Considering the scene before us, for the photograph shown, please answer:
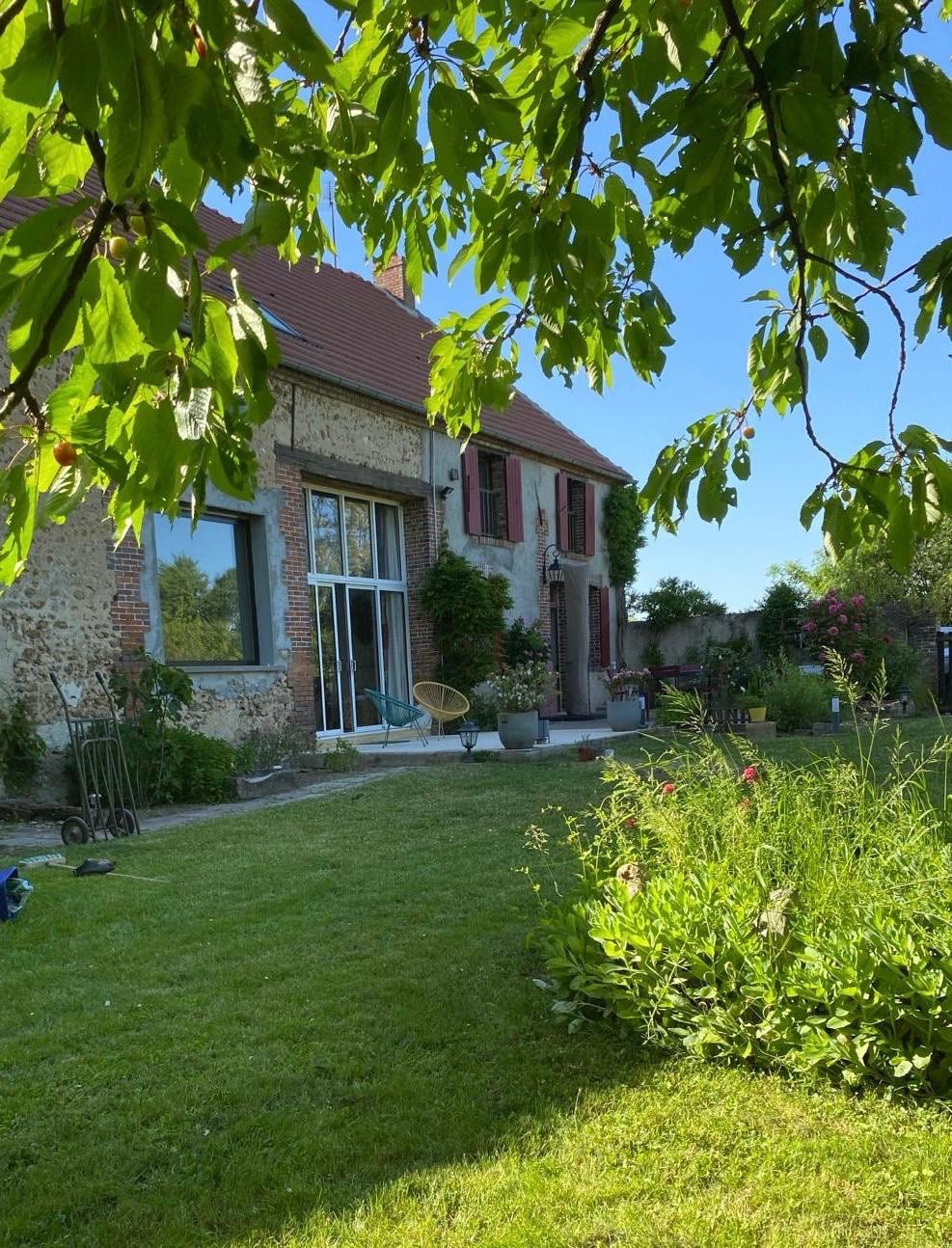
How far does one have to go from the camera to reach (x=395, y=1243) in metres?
1.94

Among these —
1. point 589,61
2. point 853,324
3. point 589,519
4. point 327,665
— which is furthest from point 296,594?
point 589,61

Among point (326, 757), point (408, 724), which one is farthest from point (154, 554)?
point (408, 724)

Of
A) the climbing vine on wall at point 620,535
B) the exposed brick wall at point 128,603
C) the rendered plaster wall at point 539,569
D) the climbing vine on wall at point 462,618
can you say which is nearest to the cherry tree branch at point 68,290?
the exposed brick wall at point 128,603

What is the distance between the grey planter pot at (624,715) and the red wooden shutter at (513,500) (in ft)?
11.8

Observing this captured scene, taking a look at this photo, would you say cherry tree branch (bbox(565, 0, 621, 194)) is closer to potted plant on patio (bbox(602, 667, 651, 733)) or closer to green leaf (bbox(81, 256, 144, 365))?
green leaf (bbox(81, 256, 144, 365))

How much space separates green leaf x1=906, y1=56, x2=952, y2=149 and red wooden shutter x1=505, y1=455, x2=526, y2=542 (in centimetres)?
1359

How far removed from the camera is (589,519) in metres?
17.4

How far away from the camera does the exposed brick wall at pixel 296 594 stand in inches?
422

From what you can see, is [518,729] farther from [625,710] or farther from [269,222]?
[269,222]

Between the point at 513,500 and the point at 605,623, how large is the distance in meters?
3.78

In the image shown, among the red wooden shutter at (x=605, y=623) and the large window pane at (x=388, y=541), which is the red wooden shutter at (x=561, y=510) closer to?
the red wooden shutter at (x=605, y=623)

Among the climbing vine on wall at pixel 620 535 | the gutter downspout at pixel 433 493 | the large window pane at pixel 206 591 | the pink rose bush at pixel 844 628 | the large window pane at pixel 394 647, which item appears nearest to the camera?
the large window pane at pixel 206 591

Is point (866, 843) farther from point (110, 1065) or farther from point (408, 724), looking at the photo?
point (408, 724)

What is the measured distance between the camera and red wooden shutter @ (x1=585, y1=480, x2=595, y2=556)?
17.2m
